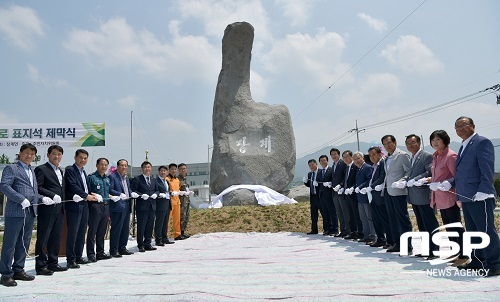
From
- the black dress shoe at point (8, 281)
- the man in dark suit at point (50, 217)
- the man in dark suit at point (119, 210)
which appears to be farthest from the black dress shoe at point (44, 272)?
the man in dark suit at point (119, 210)

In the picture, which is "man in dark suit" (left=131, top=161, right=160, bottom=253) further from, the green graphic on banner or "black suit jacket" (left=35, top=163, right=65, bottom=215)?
the green graphic on banner

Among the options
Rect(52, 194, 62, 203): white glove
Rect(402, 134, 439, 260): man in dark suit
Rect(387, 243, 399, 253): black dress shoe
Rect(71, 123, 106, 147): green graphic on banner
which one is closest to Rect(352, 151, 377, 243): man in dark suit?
Rect(387, 243, 399, 253): black dress shoe

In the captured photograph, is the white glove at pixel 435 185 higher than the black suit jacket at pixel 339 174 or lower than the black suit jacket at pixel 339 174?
lower

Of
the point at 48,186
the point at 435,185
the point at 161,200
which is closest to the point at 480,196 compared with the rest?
the point at 435,185

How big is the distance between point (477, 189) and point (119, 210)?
15.5ft

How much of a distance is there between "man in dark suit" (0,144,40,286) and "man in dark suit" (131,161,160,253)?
89.5 inches

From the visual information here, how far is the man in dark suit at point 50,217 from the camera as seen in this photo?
4387 mm

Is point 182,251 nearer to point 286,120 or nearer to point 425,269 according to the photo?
point 425,269

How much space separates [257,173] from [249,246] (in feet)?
19.1

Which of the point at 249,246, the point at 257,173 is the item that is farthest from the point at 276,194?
the point at 249,246

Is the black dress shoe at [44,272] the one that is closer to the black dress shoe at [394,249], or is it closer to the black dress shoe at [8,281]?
the black dress shoe at [8,281]

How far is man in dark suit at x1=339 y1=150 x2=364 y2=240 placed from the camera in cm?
675

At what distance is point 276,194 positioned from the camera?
11.4m

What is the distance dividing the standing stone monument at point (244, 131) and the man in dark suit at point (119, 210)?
6.06 meters
